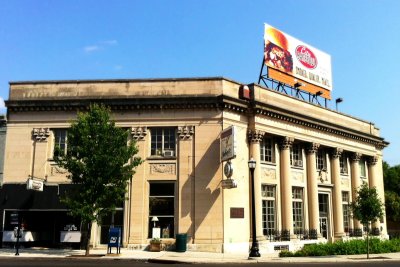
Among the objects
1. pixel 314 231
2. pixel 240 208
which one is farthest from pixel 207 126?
pixel 314 231

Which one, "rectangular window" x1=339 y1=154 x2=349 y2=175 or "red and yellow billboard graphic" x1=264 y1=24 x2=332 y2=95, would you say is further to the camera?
"rectangular window" x1=339 y1=154 x2=349 y2=175

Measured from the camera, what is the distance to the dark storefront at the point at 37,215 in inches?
1016

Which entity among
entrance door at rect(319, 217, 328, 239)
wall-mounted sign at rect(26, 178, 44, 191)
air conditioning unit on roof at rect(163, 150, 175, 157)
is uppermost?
air conditioning unit on roof at rect(163, 150, 175, 157)

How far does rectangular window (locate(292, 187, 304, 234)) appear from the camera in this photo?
31.6 m

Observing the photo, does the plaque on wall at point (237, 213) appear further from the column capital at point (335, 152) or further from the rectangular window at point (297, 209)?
the column capital at point (335, 152)

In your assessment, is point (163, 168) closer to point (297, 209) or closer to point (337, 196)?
point (297, 209)

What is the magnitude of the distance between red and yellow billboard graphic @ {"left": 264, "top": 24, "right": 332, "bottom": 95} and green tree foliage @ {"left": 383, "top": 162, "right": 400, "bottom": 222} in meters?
18.5

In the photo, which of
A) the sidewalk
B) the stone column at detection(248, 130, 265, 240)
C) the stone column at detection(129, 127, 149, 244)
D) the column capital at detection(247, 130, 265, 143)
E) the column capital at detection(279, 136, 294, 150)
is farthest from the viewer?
the column capital at detection(279, 136, 294, 150)

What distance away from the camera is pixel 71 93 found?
1086 inches

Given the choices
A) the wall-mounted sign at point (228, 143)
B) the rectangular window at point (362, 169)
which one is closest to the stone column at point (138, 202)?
the wall-mounted sign at point (228, 143)

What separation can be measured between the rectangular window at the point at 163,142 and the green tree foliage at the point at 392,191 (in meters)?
32.3

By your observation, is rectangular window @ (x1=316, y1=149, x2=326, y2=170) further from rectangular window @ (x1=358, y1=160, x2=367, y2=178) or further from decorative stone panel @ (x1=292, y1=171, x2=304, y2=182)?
rectangular window @ (x1=358, y1=160, x2=367, y2=178)

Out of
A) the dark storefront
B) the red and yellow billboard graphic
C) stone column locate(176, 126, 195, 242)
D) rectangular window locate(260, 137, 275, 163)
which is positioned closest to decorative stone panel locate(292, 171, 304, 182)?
rectangular window locate(260, 137, 275, 163)

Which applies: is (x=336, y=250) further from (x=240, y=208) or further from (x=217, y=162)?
(x=217, y=162)
